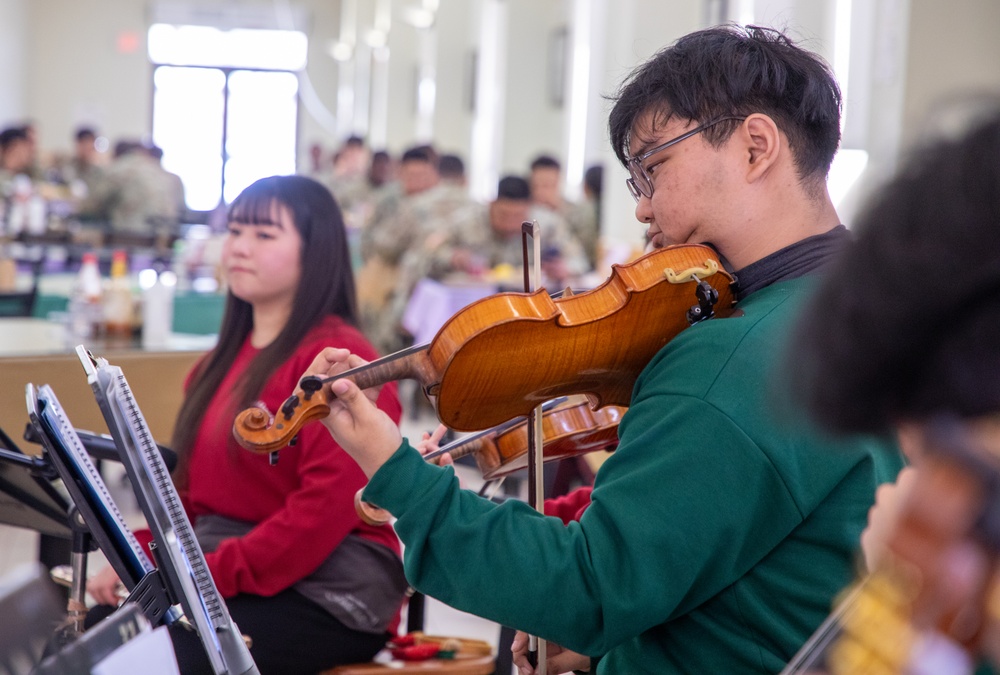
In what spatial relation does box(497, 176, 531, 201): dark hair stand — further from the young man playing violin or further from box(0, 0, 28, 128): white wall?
box(0, 0, 28, 128): white wall

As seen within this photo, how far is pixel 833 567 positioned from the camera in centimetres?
107

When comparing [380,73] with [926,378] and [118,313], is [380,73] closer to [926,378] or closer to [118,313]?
[118,313]

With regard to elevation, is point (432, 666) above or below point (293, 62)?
below

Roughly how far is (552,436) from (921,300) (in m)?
0.98

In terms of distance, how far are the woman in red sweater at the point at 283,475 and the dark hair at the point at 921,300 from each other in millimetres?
1261

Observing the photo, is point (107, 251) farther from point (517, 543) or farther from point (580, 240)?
point (517, 543)

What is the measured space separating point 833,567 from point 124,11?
50.0ft

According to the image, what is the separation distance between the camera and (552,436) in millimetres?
1470

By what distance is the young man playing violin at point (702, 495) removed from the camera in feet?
3.33

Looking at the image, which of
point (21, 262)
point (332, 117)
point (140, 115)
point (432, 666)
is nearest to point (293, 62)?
point (332, 117)

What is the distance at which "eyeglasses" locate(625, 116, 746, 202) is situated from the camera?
3.94ft

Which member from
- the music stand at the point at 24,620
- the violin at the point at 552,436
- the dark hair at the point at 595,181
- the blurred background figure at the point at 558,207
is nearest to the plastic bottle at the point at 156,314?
the violin at the point at 552,436

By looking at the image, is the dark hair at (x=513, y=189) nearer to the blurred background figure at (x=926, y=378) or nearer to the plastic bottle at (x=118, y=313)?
the plastic bottle at (x=118, y=313)

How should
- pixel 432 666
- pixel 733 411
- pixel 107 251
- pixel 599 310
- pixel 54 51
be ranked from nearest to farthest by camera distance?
pixel 733 411, pixel 599 310, pixel 432 666, pixel 107 251, pixel 54 51
